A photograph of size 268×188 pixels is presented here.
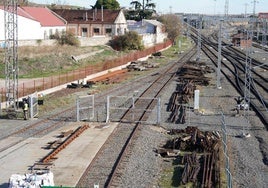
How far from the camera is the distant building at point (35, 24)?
54.9 meters

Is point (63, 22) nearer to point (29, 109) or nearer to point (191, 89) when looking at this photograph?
point (191, 89)

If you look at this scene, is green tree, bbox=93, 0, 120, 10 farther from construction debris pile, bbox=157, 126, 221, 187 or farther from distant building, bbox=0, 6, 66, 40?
construction debris pile, bbox=157, 126, 221, 187

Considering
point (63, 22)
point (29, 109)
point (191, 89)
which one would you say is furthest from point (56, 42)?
point (29, 109)

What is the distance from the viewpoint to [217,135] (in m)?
21.5

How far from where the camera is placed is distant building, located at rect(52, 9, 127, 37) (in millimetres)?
75750

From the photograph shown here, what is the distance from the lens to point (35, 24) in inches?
2308

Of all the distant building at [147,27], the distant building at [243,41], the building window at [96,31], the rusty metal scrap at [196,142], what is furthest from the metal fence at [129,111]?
the distant building at [147,27]

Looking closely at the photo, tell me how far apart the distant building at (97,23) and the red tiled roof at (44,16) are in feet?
22.1

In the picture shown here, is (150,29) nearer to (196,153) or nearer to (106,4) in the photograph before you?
(106,4)

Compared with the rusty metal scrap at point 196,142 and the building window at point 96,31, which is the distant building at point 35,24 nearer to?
the building window at point 96,31

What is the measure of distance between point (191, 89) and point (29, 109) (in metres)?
14.0

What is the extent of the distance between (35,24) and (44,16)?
7.94 meters

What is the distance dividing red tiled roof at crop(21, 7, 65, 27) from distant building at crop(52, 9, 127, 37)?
22.1 ft

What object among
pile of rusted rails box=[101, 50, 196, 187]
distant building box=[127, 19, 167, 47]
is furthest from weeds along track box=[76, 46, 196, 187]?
distant building box=[127, 19, 167, 47]
